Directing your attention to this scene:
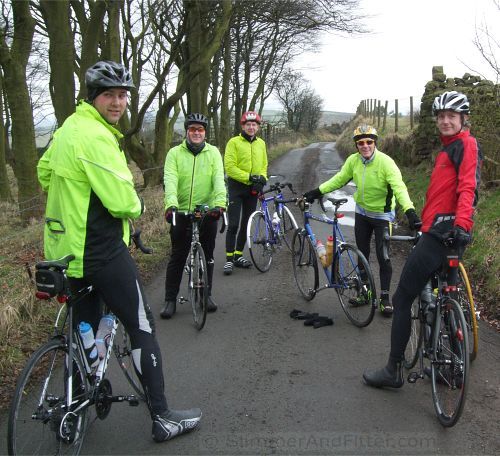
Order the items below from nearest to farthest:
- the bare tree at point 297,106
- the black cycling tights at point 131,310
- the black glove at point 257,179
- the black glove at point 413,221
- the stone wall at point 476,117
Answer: the black cycling tights at point 131,310 < the black glove at point 413,221 < the black glove at point 257,179 < the stone wall at point 476,117 < the bare tree at point 297,106

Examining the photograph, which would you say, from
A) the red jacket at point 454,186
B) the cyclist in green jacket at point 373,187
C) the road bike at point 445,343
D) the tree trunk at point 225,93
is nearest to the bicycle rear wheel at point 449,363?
the road bike at point 445,343

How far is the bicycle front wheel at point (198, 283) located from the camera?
5198mm

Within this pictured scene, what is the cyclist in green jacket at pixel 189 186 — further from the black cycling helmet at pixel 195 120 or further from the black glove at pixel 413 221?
the black glove at pixel 413 221

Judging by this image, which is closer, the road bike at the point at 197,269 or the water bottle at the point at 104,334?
the water bottle at the point at 104,334

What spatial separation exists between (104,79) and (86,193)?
65 centimetres

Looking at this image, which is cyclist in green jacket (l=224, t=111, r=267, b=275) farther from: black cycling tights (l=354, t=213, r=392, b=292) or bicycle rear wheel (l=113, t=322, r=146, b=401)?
bicycle rear wheel (l=113, t=322, r=146, b=401)

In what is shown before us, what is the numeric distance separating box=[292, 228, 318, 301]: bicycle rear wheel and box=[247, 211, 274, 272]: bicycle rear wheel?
90cm

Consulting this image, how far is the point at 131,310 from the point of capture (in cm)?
307

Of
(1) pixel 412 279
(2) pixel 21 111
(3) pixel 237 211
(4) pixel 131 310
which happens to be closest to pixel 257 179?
(3) pixel 237 211

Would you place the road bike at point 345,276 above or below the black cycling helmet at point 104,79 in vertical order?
below

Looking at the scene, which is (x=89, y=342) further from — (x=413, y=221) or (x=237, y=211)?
(x=237, y=211)

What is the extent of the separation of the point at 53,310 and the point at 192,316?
1.47 m

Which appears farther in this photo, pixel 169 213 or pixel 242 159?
pixel 242 159

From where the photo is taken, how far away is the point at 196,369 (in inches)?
171
